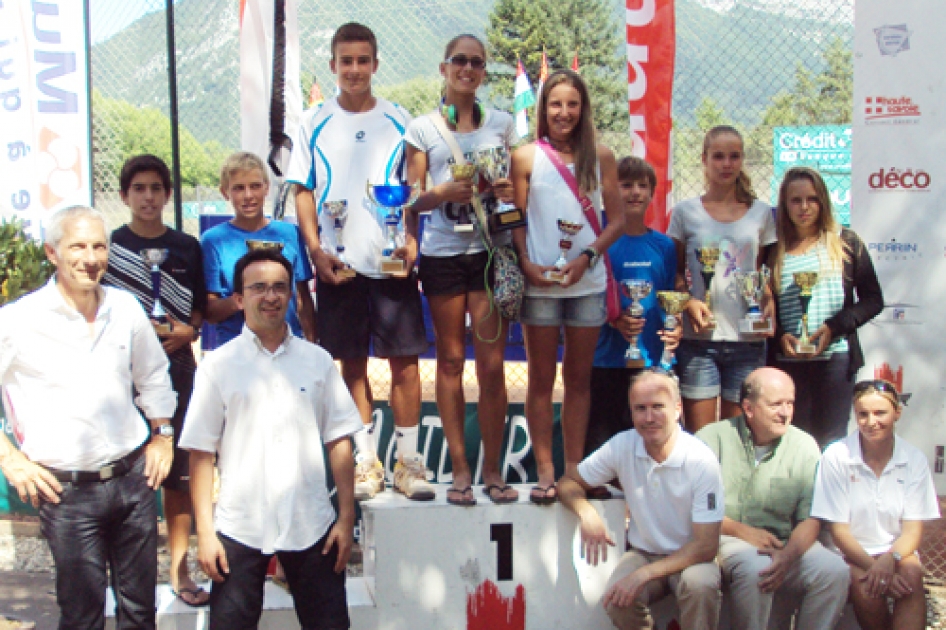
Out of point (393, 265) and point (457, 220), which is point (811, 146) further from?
point (393, 265)

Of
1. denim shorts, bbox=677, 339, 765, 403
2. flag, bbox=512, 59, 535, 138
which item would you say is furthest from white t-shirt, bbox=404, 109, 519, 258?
flag, bbox=512, 59, 535, 138

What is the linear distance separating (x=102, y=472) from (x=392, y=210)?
5.20 feet

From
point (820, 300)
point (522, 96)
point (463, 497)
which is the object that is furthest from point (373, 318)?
point (522, 96)

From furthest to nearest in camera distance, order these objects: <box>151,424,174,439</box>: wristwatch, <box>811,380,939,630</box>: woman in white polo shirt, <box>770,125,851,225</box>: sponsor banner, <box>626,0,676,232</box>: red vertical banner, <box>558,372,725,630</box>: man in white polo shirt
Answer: <box>770,125,851,225</box>: sponsor banner
<box>626,0,676,232</box>: red vertical banner
<box>811,380,939,630</box>: woman in white polo shirt
<box>558,372,725,630</box>: man in white polo shirt
<box>151,424,174,439</box>: wristwatch

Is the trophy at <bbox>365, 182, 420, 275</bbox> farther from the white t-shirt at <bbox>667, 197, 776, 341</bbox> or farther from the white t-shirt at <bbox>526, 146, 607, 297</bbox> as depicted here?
the white t-shirt at <bbox>667, 197, 776, 341</bbox>

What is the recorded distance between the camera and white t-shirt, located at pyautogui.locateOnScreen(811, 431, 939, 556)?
3.79m

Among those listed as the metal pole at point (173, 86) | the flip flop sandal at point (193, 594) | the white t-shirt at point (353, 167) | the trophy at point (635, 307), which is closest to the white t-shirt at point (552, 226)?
the trophy at point (635, 307)

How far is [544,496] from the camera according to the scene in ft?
13.3

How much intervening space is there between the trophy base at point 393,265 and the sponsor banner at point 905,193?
2732 mm

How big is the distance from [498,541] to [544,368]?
0.81m

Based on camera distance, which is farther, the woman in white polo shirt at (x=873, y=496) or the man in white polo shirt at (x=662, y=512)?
the woman in white polo shirt at (x=873, y=496)

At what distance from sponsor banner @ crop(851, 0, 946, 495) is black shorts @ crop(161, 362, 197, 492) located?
12.0ft

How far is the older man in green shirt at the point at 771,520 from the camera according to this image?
3705 millimetres

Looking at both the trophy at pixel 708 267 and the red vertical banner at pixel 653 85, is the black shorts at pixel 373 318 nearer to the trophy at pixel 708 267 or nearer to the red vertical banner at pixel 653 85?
the trophy at pixel 708 267
